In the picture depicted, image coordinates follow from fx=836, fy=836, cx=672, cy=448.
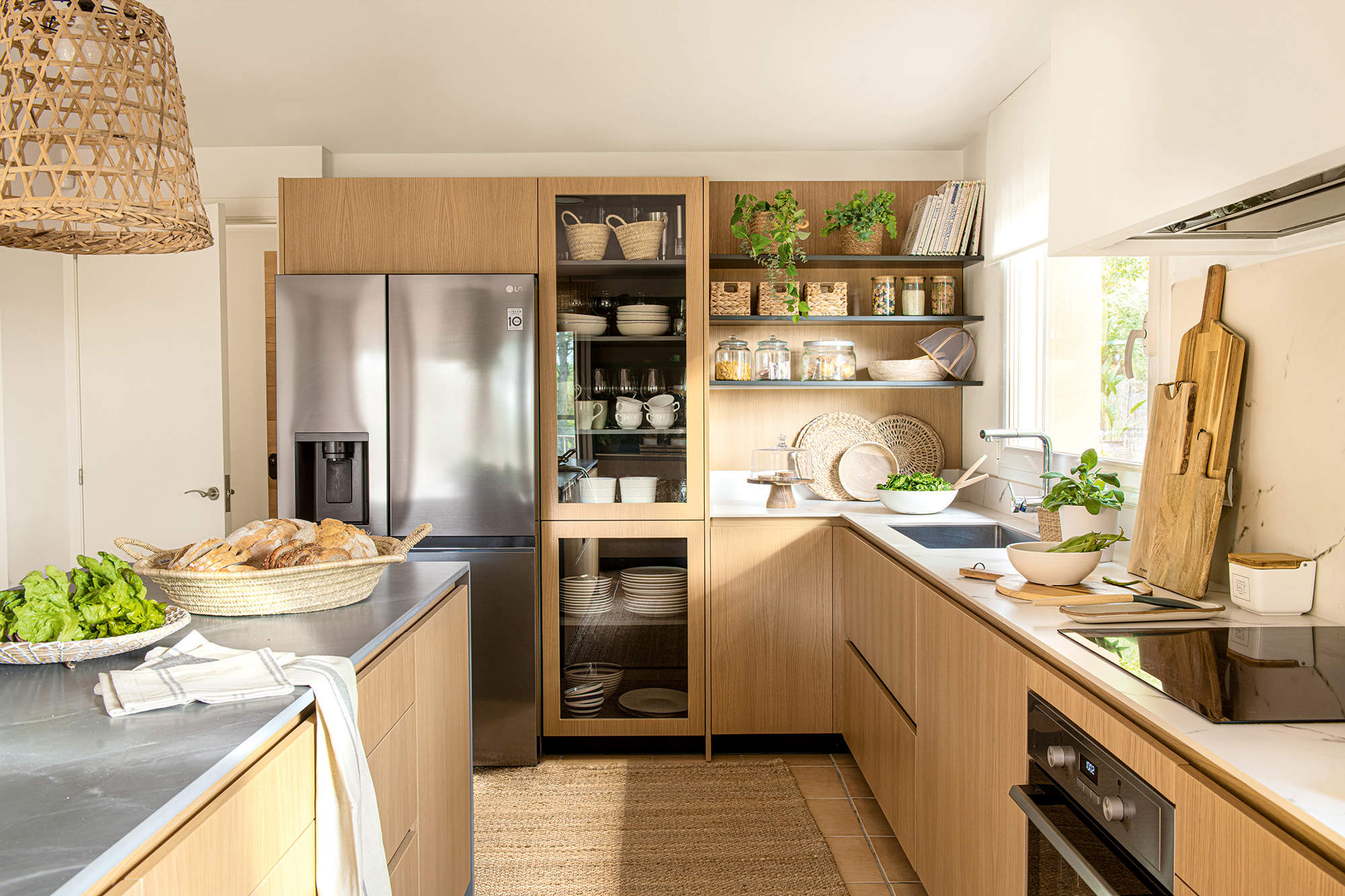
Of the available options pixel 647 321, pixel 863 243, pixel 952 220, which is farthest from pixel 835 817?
pixel 952 220

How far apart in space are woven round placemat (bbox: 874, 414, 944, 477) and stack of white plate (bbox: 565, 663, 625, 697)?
146cm

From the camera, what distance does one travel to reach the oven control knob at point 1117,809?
111 centimetres

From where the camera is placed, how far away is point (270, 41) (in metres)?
2.47

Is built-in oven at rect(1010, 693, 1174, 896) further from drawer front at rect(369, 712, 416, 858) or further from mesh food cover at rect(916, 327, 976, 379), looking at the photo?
mesh food cover at rect(916, 327, 976, 379)

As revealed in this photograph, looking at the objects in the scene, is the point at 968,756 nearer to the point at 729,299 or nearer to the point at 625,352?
the point at 625,352

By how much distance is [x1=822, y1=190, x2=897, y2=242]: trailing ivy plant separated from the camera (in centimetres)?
325

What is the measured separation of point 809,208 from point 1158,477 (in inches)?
80.5

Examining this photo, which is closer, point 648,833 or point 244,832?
point 244,832

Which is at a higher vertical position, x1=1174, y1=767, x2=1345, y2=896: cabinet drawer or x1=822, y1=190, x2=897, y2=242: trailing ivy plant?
x1=822, y1=190, x2=897, y2=242: trailing ivy plant

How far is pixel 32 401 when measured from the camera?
3.38 m

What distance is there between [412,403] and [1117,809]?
2452 mm

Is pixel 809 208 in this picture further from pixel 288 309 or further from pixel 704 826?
pixel 704 826

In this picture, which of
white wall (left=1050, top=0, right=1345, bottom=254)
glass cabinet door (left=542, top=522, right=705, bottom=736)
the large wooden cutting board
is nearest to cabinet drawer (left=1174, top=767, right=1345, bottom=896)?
white wall (left=1050, top=0, right=1345, bottom=254)

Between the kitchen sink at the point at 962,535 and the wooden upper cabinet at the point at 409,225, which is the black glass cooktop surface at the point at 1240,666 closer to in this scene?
the kitchen sink at the point at 962,535
